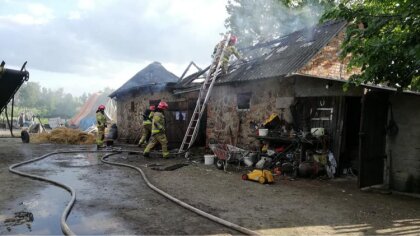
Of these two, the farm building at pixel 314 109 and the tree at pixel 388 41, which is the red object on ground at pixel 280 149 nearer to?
the farm building at pixel 314 109

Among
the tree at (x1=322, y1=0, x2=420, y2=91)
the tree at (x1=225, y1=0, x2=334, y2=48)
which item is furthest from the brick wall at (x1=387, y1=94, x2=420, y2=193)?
the tree at (x1=225, y1=0, x2=334, y2=48)

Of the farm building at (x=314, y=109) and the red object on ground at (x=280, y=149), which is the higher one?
the farm building at (x=314, y=109)

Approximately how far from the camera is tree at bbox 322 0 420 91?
4891 millimetres

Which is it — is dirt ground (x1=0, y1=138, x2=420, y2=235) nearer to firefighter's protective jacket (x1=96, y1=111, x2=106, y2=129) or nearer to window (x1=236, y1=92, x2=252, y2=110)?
window (x1=236, y1=92, x2=252, y2=110)

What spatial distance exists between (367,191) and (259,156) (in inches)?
140

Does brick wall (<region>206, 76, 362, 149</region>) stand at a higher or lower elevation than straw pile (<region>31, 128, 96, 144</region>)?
higher

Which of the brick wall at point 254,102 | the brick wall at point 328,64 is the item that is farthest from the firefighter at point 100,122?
the brick wall at point 328,64

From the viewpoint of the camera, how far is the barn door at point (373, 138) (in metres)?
7.67

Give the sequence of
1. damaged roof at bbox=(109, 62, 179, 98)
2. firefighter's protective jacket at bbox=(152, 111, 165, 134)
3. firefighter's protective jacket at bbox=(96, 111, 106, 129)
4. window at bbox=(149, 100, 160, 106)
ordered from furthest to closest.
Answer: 1. damaged roof at bbox=(109, 62, 179, 98)
2. window at bbox=(149, 100, 160, 106)
3. firefighter's protective jacket at bbox=(96, 111, 106, 129)
4. firefighter's protective jacket at bbox=(152, 111, 165, 134)

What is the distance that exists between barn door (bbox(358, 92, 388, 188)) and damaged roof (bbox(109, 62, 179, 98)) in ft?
41.9

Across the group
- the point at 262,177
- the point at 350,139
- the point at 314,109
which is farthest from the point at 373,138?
the point at 262,177

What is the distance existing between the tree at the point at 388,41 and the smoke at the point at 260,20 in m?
23.8

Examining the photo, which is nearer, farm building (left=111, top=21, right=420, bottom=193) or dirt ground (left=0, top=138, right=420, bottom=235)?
dirt ground (left=0, top=138, right=420, bottom=235)

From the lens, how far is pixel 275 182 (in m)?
8.29
